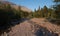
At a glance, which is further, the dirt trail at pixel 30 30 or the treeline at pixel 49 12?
the treeline at pixel 49 12

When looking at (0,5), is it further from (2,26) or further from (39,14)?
(39,14)

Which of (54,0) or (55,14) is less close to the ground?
(54,0)

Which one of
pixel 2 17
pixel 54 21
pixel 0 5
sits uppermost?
pixel 0 5

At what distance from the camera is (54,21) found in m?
20.5

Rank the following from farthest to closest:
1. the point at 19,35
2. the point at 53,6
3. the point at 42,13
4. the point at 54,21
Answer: the point at 42,13 < the point at 54,21 < the point at 53,6 < the point at 19,35

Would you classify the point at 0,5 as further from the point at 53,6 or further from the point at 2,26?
the point at 53,6

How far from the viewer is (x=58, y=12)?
62.4 ft

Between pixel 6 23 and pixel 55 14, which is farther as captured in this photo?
pixel 55 14

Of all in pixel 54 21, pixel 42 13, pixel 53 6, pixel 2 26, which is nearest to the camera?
pixel 2 26

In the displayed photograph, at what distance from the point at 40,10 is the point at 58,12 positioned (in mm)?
8959

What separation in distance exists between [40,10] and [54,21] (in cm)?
769

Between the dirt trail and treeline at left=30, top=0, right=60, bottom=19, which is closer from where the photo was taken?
the dirt trail

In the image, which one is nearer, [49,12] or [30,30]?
[30,30]

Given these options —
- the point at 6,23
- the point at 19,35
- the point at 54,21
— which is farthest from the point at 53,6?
the point at 19,35
